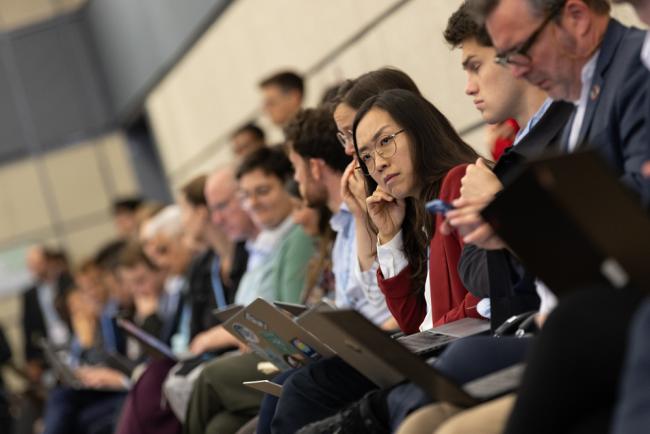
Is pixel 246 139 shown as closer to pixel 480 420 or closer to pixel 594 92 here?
pixel 594 92

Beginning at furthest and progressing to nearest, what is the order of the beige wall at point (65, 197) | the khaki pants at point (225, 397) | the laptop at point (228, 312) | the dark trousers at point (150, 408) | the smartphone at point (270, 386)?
the beige wall at point (65, 197), the dark trousers at point (150, 408), the khaki pants at point (225, 397), the laptop at point (228, 312), the smartphone at point (270, 386)

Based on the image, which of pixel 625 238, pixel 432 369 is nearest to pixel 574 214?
pixel 625 238

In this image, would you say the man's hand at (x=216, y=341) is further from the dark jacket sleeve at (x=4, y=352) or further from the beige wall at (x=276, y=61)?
the dark jacket sleeve at (x=4, y=352)

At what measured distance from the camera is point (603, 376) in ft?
5.85

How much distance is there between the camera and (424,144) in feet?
11.6

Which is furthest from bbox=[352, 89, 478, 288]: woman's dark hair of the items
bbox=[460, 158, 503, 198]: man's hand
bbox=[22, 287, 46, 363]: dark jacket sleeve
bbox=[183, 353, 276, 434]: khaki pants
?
bbox=[22, 287, 46, 363]: dark jacket sleeve

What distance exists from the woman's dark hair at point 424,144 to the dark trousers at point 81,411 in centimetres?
384

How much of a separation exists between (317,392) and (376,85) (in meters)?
1.14

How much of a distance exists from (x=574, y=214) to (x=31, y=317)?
414 inches

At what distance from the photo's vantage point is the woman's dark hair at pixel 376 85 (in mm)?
3893

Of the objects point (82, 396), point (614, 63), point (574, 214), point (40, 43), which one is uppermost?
point (40, 43)

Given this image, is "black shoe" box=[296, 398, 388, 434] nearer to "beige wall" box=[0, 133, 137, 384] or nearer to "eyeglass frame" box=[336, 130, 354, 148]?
"eyeglass frame" box=[336, 130, 354, 148]

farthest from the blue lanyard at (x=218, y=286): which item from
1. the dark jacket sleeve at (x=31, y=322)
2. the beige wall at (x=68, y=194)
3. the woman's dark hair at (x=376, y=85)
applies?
the beige wall at (x=68, y=194)

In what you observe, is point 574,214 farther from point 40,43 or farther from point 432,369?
point 40,43
